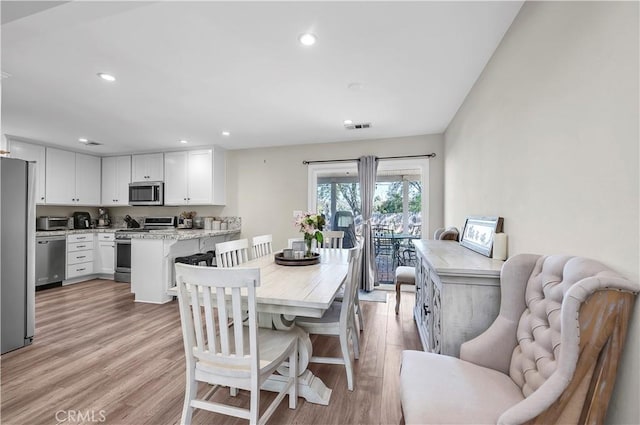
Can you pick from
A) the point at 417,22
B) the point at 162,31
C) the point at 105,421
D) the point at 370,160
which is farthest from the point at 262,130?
the point at 105,421

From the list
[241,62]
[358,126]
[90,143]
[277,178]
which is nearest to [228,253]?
[241,62]

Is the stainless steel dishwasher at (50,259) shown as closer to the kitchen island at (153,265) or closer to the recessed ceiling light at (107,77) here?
the kitchen island at (153,265)

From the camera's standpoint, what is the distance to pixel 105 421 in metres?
1.59

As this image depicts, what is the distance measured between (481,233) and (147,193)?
Answer: 5.37 meters

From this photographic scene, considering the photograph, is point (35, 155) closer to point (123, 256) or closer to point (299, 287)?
point (123, 256)

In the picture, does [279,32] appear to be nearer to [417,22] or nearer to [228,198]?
[417,22]

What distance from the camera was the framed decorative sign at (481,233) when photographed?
6.06 feet

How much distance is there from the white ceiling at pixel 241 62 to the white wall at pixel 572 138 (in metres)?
0.41

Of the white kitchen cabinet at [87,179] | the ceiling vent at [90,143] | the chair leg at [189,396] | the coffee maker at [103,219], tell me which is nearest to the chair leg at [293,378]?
the chair leg at [189,396]

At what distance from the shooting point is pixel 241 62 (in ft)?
6.88

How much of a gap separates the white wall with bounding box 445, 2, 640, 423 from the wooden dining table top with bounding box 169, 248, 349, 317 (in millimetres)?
1128

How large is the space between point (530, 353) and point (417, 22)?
1.85m

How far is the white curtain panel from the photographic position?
13.9 ft

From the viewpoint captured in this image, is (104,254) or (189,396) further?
(104,254)
